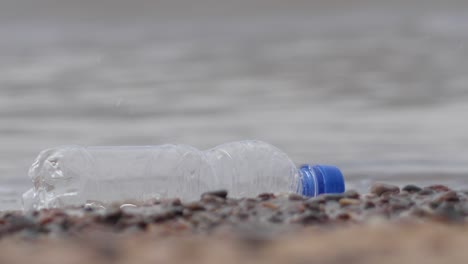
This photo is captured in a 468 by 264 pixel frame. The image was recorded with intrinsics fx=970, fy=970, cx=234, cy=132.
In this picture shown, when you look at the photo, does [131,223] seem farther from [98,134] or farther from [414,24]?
[414,24]

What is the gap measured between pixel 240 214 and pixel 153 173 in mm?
1284

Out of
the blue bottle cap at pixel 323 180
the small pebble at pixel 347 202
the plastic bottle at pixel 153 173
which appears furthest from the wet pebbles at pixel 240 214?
the plastic bottle at pixel 153 173

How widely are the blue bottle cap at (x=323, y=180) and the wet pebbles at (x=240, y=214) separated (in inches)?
11.7

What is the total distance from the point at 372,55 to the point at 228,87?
368 cm

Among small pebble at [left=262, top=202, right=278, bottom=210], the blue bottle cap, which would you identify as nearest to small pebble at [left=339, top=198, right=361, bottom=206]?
small pebble at [left=262, top=202, right=278, bottom=210]

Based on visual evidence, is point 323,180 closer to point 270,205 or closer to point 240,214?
point 270,205

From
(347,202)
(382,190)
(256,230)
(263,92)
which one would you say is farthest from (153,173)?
(263,92)

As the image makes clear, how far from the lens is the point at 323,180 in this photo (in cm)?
342

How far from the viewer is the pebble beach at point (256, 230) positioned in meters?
1.68

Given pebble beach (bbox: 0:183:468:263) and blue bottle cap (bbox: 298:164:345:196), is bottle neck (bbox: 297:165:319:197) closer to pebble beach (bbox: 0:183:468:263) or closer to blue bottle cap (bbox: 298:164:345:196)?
blue bottle cap (bbox: 298:164:345:196)

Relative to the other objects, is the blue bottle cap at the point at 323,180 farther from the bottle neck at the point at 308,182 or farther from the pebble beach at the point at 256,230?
the pebble beach at the point at 256,230

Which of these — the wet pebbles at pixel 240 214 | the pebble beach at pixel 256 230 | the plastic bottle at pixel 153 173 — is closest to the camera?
the pebble beach at pixel 256 230

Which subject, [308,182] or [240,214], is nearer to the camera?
[240,214]

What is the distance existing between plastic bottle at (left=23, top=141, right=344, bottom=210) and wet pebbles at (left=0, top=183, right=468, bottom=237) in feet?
2.60
